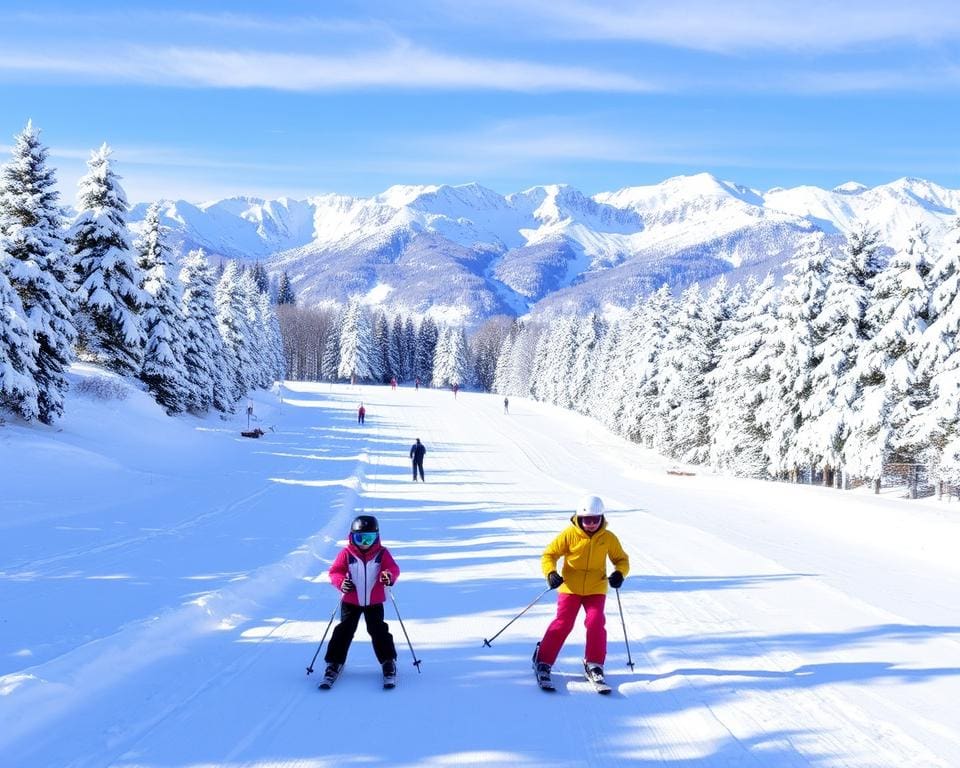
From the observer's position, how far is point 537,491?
23.7 metres

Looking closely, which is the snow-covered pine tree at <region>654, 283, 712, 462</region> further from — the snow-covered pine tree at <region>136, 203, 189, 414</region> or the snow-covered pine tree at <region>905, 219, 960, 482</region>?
the snow-covered pine tree at <region>136, 203, 189, 414</region>

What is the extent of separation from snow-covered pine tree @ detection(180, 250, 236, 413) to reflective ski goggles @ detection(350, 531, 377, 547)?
28.7 meters

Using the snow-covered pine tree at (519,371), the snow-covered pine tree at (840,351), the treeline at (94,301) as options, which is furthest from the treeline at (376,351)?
the snow-covered pine tree at (840,351)

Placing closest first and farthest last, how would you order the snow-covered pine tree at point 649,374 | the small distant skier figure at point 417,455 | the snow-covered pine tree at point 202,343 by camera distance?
1. the small distant skier figure at point 417,455
2. the snow-covered pine tree at point 202,343
3. the snow-covered pine tree at point 649,374

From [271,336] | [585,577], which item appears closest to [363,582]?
[585,577]

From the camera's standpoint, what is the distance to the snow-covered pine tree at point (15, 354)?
703 inches

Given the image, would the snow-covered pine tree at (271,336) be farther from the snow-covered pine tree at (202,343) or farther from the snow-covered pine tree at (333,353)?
the snow-covered pine tree at (202,343)

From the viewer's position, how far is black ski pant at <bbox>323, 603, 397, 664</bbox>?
6.11 m

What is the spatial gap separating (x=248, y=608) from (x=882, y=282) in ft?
86.2

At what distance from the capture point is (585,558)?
20.6 feet

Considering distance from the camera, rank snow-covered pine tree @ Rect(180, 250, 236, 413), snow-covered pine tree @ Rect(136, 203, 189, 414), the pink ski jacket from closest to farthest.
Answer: the pink ski jacket
snow-covered pine tree @ Rect(136, 203, 189, 414)
snow-covered pine tree @ Rect(180, 250, 236, 413)

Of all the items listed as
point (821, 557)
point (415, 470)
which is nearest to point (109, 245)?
point (415, 470)

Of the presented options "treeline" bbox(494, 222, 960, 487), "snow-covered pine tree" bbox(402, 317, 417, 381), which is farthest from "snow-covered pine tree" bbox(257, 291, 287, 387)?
"treeline" bbox(494, 222, 960, 487)

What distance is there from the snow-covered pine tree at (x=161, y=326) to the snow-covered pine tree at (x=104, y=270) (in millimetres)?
1573
